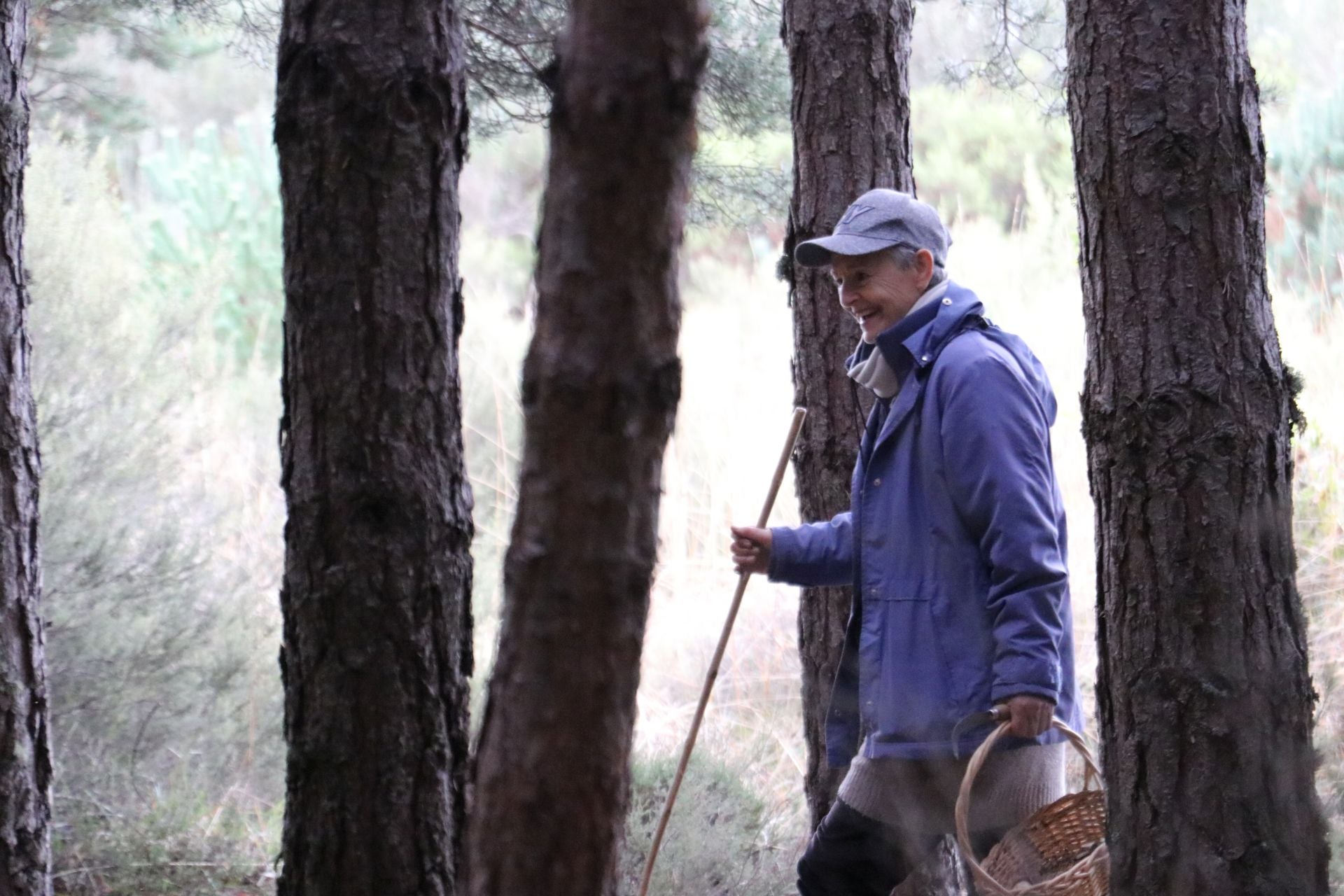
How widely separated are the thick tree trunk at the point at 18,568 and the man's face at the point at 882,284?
1.79 metres

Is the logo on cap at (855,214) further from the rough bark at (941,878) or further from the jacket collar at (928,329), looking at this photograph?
the rough bark at (941,878)

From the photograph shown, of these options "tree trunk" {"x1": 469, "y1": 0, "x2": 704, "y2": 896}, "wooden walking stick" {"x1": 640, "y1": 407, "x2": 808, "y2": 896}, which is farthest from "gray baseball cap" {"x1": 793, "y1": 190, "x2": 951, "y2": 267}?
"tree trunk" {"x1": 469, "y1": 0, "x2": 704, "y2": 896}

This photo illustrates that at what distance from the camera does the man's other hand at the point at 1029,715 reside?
247 cm

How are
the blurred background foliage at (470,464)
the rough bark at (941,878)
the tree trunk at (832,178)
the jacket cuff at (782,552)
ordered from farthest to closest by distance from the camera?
the blurred background foliage at (470,464)
the tree trunk at (832,178)
the rough bark at (941,878)
the jacket cuff at (782,552)

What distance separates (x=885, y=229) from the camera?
9.16ft

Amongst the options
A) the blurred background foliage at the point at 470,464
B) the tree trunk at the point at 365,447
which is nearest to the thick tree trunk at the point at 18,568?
the tree trunk at the point at 365,447

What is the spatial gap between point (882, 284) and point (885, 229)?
114 mm

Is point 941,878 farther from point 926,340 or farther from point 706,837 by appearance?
point 926,340

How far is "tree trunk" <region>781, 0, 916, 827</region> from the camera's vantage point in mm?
3852

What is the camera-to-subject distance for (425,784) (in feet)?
7.75

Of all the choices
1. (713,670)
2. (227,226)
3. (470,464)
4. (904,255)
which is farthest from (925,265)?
(227,226)

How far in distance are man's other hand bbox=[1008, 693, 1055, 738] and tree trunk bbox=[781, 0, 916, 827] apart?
4.45 ft

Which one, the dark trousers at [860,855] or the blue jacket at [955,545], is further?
the dark trousers at [860,855]

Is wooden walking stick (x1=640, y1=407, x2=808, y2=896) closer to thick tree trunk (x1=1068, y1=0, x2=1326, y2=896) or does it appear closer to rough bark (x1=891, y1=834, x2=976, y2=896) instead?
thick tree trunk (x1=1068, y1=0, x2=1326, y2=896)
